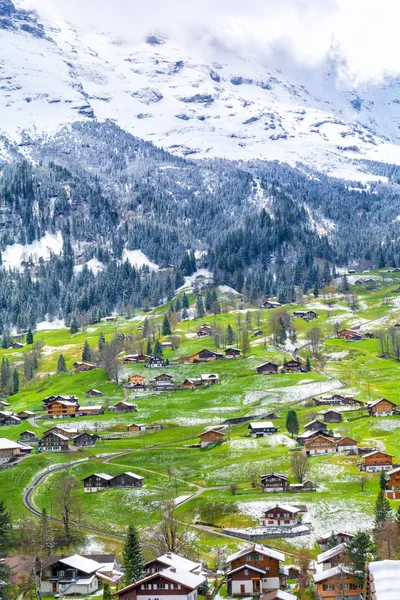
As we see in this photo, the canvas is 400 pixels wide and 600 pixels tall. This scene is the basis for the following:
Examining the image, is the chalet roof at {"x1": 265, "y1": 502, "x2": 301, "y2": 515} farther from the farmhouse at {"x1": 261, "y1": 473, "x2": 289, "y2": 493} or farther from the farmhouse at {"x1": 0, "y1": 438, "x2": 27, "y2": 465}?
the farmhouse at {"x1": 0, "y1": 438, "x2": 27, "y2": 465}

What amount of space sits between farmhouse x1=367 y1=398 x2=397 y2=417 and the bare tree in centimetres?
3688

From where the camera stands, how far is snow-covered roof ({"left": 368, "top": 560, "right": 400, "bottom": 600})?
61.8 meters

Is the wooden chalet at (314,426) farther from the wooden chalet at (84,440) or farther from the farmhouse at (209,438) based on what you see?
the wooden chalet at (84,440)

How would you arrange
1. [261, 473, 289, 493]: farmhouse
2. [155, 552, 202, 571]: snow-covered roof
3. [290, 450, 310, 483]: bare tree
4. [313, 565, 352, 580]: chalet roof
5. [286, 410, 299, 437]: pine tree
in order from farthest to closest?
1. [286, 410, 299, 437]: pine tree
2. [290, 450, 310, 483]: bare tree
3. [261, 473, 289, 493]: farmhouse
4. [155, 552, 202, 571]: snow-covered roof
5. [313, 565, 352, 580]: chalet roof

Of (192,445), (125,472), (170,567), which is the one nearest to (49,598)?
(170,567)

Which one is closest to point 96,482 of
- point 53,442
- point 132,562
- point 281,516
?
point 53,442

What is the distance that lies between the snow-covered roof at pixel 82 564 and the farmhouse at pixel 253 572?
15.9 meters

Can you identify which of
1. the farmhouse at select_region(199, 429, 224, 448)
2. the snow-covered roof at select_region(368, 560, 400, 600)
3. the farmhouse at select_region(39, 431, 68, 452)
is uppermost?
the snow-covered roof at select_region(368, 560, 400, 600)

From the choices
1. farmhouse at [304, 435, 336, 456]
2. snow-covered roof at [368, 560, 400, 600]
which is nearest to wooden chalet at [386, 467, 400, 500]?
farmhouse at [304, 435, 336, 456]

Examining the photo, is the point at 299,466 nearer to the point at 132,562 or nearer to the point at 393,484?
the point at 393,484

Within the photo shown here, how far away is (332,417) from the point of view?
171375mm

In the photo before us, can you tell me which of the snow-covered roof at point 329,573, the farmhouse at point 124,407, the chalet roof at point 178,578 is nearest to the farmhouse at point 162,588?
the chalet roof at point 178,578

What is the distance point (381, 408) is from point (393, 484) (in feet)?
155

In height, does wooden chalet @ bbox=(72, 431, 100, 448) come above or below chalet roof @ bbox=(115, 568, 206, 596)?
below
